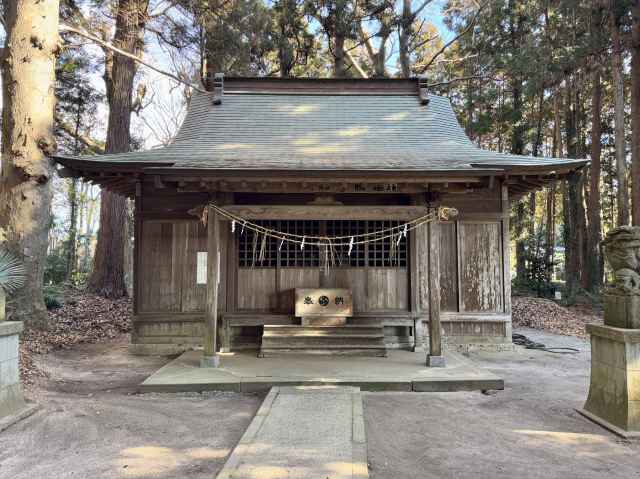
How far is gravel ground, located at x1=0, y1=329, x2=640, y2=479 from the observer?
3684 mm

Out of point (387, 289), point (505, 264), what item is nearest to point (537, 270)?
point (505, 264)

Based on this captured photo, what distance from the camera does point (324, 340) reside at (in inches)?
303

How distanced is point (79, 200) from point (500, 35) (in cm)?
2241

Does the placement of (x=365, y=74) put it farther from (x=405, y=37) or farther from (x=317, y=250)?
Result: (x=317, y=250)

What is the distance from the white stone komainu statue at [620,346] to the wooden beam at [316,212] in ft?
9.51

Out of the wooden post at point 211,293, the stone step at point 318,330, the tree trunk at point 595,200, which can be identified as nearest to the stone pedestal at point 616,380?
the stone step at point 318,330

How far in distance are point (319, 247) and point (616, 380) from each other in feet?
17.5

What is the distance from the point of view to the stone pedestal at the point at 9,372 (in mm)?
4680

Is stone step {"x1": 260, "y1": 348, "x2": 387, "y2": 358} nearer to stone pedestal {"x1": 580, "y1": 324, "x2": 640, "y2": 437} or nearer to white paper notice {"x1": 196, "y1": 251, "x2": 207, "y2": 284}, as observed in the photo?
white paper notice {"x1": 196, "y1": 251, "x2": 207, "y2": 284}

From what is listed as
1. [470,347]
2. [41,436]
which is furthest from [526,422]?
[41,436]

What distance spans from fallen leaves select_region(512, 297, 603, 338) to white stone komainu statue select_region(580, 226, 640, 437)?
24.0ft

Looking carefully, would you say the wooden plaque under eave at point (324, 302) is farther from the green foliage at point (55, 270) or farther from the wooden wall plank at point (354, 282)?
the green foliage at point (55, 270)

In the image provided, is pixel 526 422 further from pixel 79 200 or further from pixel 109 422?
pixel 79 200

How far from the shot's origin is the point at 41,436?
437 centimetres
